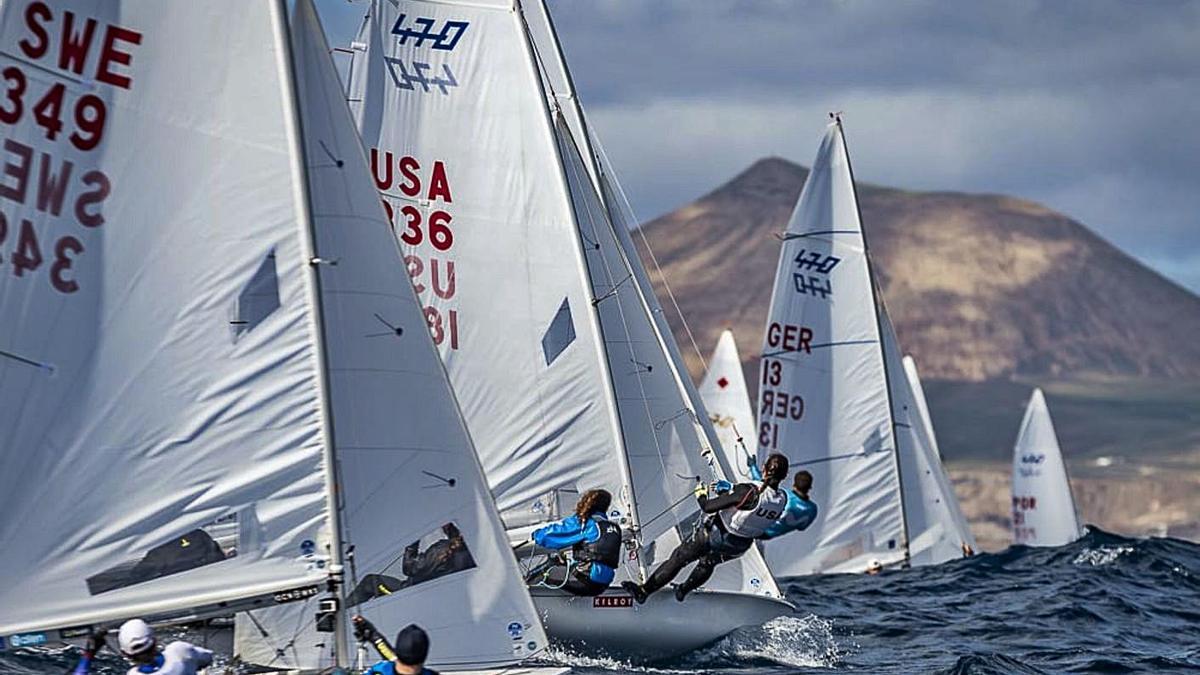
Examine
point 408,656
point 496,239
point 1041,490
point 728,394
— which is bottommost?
point 408,656

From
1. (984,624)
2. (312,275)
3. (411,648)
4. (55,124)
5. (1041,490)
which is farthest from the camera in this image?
(1041,490)

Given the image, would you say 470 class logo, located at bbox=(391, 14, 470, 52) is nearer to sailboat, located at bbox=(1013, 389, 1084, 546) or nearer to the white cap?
the white cap

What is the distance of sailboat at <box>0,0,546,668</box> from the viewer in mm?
11539

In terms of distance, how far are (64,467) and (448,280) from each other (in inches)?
283

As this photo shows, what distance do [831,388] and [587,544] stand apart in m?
15.2

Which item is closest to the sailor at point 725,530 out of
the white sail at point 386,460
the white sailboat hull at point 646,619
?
the white sailboat hull at point 646,619

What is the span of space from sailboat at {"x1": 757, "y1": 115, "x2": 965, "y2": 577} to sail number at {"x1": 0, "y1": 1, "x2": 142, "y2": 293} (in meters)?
19.4

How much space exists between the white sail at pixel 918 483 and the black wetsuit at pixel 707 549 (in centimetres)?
1468

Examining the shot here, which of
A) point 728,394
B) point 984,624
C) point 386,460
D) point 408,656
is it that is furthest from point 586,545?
point 728,394

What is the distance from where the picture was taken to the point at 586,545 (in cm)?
A: 1633

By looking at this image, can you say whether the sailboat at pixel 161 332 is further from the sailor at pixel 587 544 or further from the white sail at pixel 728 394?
the white sail at pixel 728 394

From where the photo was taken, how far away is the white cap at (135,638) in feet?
36.5

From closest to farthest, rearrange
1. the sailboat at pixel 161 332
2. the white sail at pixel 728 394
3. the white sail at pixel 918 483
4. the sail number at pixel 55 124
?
the sail number at pixel 55 124 → the sailboat at pixel 161 332 → the white sail at pixel 918 483 → the white sail at pixel 728 394

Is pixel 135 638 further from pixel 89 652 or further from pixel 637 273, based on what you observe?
pixel 637 273
